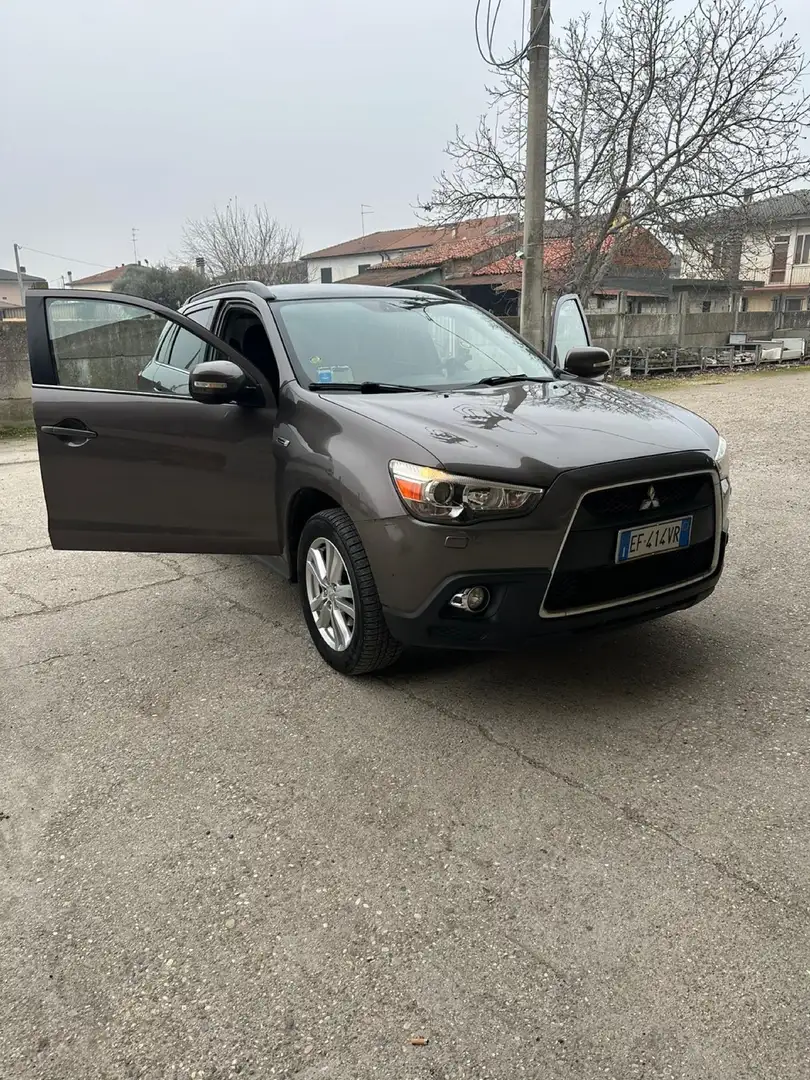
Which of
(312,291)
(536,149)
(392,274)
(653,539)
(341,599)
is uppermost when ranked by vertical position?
(536,149)

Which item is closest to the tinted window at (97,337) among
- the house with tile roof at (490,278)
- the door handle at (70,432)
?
the door handle at (70,432)

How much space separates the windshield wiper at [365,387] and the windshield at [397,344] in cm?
4

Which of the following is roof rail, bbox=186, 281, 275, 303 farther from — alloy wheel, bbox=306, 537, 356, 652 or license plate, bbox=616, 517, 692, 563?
license plate, bbox=616, 517, 692, 563

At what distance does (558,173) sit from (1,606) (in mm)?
16161

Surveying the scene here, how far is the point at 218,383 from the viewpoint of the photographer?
142 inches

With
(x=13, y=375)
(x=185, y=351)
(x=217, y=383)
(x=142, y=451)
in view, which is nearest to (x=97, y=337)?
(x=185, y=351)

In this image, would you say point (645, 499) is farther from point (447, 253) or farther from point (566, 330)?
point (447, 253)

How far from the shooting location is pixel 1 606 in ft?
15.3

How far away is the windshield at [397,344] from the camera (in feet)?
12.7

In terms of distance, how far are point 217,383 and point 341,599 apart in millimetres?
1144

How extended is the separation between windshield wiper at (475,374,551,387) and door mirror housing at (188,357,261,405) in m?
1.14

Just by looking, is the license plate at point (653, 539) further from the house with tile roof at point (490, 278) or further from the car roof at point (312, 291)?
the house with tile roof at point (490, 278)

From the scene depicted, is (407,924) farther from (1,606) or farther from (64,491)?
(1,606)

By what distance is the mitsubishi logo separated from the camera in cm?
302
